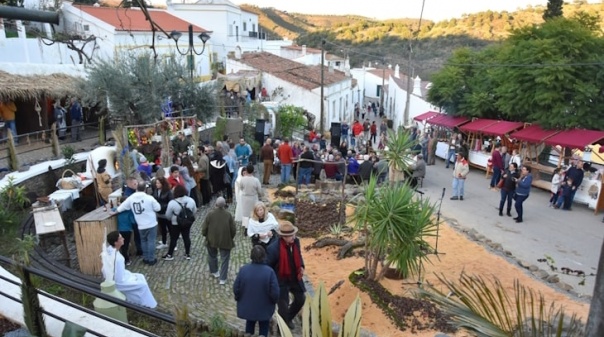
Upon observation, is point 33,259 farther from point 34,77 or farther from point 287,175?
point 34,77

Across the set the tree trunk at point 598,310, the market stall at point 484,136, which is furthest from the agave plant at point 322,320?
the market stall at point 484,136

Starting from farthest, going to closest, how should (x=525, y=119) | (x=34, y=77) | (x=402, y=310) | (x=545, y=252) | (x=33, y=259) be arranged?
(x=525, y=119)
(x=34, y=77)
(x=545, y=252)
(x=402, y=310)
(x=33, y=259)

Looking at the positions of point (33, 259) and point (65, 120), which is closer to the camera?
point (33, 259)

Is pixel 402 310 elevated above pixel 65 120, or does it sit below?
below

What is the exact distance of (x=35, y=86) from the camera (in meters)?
13.7

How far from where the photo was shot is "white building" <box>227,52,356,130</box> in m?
28.2

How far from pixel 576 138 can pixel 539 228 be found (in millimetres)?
4872

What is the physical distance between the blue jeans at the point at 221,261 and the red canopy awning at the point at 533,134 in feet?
42.3

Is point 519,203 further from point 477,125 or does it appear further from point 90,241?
point 90,241

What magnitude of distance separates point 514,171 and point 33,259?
1141 centimetres

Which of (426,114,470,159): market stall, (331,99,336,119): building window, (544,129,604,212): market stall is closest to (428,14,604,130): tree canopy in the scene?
(544,129,604,212): market stall

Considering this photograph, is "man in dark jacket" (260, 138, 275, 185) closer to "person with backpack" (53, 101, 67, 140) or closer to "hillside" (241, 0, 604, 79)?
"person with backpack" (53, 101, 67, 140)

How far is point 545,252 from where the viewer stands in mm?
10359

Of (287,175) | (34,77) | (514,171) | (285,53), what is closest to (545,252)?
(514,171)
